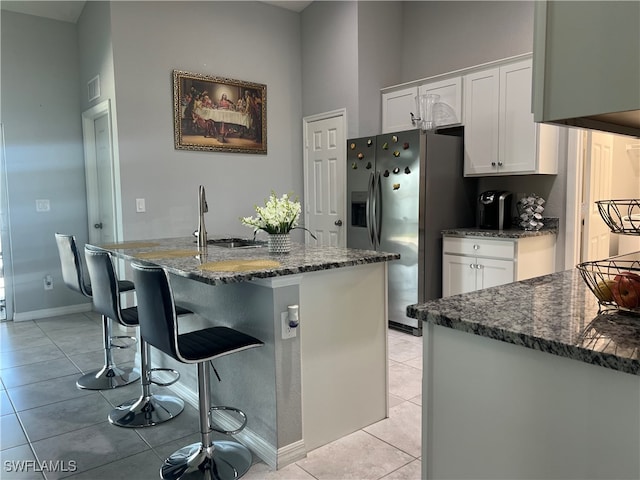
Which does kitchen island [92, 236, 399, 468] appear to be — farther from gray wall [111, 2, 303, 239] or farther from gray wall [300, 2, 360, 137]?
gray wall [300, 2, 360, 137]

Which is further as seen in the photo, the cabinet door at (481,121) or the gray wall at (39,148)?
the gray wall at (39,148)

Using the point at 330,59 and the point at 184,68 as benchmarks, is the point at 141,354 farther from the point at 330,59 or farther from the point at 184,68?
the point at 330,59

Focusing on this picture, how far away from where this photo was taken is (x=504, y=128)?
13.0 ft

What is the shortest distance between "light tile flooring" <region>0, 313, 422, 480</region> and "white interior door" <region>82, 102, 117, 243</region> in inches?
63.9

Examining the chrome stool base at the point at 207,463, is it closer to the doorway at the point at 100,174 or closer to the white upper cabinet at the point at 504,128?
the doorway at the point at 100,174

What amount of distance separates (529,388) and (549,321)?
0.17 meters

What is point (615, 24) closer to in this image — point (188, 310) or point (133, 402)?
point (188, 310)

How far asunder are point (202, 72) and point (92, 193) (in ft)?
5.63

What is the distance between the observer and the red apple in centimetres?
119

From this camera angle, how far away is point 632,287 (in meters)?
1.19

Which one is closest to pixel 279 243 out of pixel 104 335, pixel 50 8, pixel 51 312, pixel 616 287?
pixel 104 335

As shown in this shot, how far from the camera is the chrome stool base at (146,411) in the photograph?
263 cm

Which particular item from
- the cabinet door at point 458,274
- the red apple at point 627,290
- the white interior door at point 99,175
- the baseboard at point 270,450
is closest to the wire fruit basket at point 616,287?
the red apple at point 627,290

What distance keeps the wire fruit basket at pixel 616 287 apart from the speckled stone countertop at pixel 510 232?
248cm
